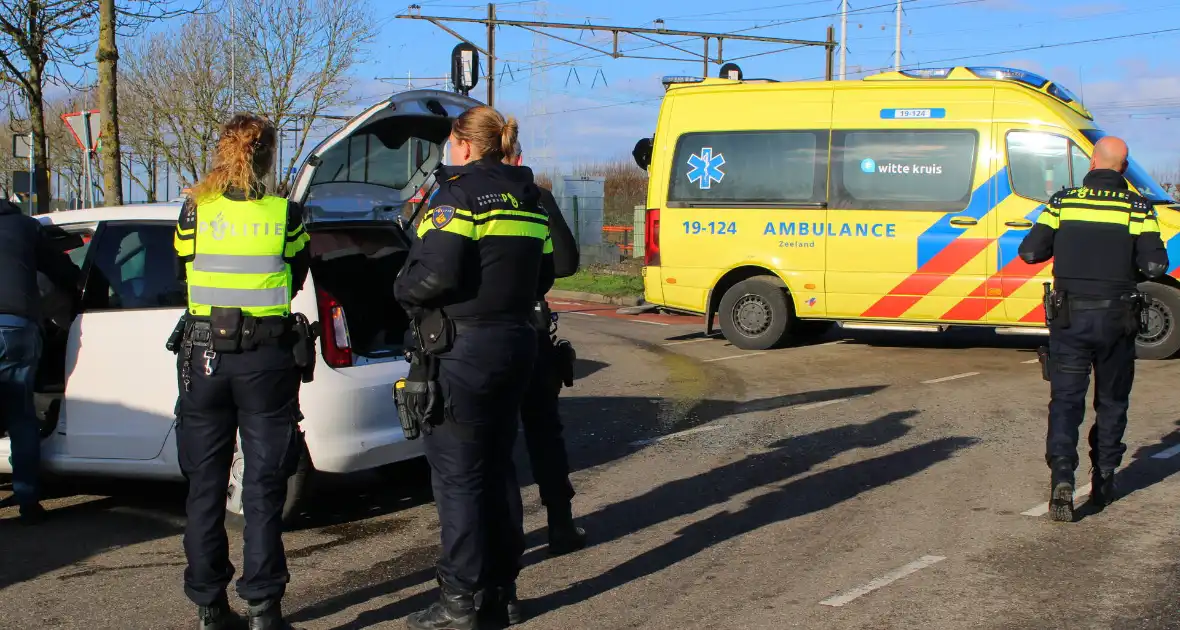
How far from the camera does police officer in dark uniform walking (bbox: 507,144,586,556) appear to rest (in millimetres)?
5020

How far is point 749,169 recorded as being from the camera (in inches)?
501

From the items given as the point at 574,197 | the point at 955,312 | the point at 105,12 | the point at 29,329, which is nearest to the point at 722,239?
the point at 955,312

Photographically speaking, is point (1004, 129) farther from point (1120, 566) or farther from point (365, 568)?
point (365, 568)

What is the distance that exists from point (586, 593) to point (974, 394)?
5.82 meters

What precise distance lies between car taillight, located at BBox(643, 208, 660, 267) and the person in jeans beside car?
25.9 feet

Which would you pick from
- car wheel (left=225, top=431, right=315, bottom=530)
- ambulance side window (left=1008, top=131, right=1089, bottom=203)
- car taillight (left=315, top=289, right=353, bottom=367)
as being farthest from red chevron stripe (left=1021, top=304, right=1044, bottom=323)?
car wheel (left=225, top=431, right=315, bottom=530)

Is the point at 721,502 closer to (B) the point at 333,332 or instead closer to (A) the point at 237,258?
(B) the point at 333,332

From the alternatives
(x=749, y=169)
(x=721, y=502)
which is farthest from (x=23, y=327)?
(x=749, y=169)

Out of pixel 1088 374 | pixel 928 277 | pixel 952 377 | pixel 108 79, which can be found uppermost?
pixel 108 79

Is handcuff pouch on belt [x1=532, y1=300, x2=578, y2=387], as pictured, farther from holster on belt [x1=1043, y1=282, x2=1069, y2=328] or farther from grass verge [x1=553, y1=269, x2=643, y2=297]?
grass verge [x1=553, y1=269, x2=643, y2=297]

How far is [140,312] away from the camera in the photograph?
224 inches

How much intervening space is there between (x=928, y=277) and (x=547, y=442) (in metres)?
7.52

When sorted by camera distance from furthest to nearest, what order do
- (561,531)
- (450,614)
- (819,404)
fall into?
1. (819,404)
2. (561,531)
3. (450,614)

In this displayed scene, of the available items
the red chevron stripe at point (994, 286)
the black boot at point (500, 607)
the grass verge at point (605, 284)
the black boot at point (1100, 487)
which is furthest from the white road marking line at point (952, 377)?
the grass verge at point (605, 284)
